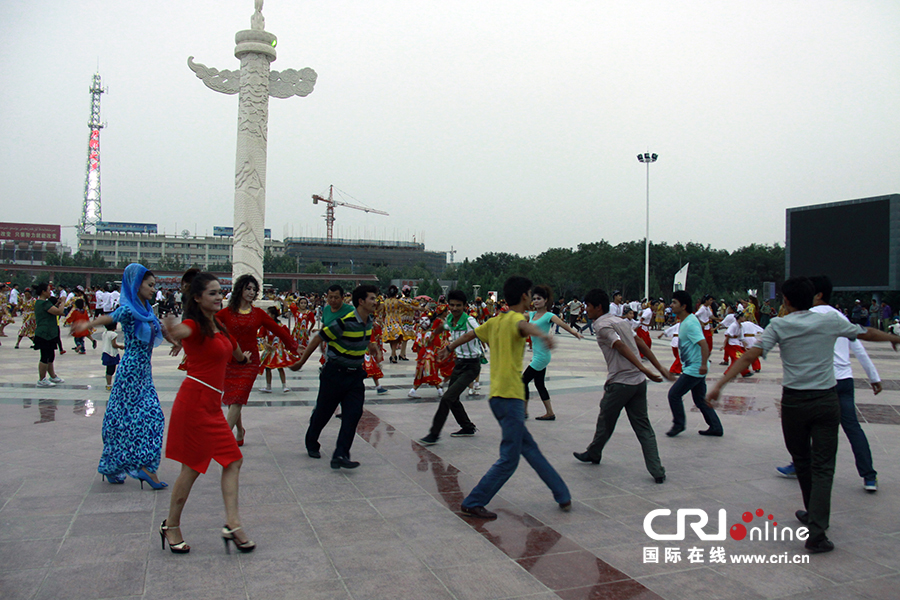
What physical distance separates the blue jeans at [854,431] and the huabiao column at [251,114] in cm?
1667

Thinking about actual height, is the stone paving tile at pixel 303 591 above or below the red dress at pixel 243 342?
below

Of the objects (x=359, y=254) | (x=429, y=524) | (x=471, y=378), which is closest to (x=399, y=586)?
(x=429, y=524)

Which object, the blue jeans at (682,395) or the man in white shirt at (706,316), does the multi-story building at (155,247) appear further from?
the blue jeans at (682,395)

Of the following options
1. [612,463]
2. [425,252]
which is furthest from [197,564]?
[425,252]

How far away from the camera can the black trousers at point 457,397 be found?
21.0ft

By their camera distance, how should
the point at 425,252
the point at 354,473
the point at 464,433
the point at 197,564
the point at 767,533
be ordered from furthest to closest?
1. the point at 425,252
2. the point at 464,433
3. the point at 354,473
4. the point at 767,533
5. the point at 197,564

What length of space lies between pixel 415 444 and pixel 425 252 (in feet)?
461

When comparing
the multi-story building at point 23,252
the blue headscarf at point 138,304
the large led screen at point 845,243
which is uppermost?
Answer: the multi-story building at point 23,252

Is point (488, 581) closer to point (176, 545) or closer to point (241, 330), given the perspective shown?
point (176, 545)

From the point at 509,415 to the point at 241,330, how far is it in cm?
292

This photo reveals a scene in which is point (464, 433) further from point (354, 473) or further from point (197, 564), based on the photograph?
point (197, 564)

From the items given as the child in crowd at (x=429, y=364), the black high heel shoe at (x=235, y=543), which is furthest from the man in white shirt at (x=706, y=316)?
the black high heel shoe at (x=235, y=543)

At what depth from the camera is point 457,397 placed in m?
6.57

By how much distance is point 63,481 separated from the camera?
498 cm
